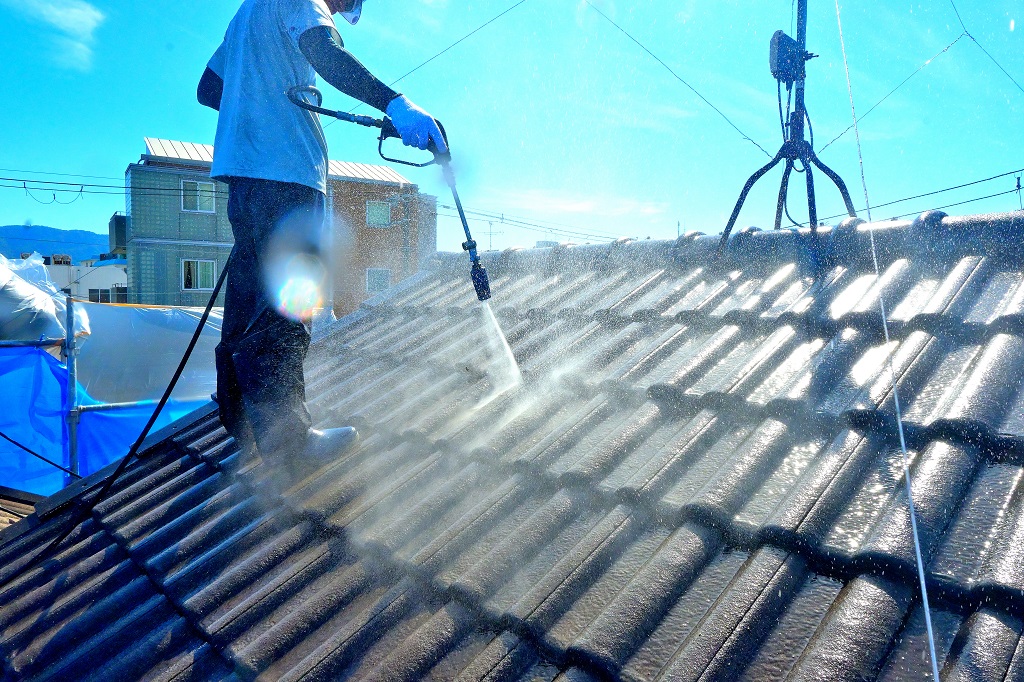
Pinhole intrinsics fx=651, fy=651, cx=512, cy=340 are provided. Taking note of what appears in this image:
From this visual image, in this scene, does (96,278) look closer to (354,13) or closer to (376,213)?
(376,213)

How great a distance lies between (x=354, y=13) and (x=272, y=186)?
3.00 ft

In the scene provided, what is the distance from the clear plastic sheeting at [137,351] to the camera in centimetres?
1409

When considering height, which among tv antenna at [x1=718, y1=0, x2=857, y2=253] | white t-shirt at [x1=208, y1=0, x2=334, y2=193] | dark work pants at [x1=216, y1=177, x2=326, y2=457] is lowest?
dark work pants at [x1=216, y1=177, x2=326, y2=457]

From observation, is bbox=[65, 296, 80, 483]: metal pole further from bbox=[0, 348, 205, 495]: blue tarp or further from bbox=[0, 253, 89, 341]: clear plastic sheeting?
bbox=[0, 253, 89, 341]: clear plastic sheeting

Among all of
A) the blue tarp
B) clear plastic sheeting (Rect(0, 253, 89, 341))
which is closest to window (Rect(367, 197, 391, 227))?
clear plastic sheeting (Rect(0, 253, 89, 341))

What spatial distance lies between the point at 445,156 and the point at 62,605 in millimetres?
2149

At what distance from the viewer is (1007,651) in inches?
43.1

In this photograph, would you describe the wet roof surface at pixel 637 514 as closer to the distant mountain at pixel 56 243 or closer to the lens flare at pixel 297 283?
the lens flare at pixel 297 283

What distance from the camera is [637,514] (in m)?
1.75

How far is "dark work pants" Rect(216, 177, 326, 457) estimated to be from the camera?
2488 mm

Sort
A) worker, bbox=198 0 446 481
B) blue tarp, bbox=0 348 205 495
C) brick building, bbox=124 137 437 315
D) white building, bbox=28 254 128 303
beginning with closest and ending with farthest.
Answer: worker, bbox=198 0 446 481
blue tarp, bbox=0 348 205 495
brick building, bbox=124 137 437 315
white building, bbox=28 254 128 303

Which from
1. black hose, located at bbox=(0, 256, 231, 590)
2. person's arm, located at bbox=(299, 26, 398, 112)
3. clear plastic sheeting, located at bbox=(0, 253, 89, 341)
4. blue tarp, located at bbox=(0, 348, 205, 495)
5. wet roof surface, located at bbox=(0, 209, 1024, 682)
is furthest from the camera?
clear plastic sheeting, located at bbox=(0, 253, 89, 341)

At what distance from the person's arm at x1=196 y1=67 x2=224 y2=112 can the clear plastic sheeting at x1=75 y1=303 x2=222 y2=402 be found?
12.1m

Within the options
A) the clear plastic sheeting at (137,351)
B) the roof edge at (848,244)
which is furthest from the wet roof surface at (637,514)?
the clear plastic sheeting at (137,351)
